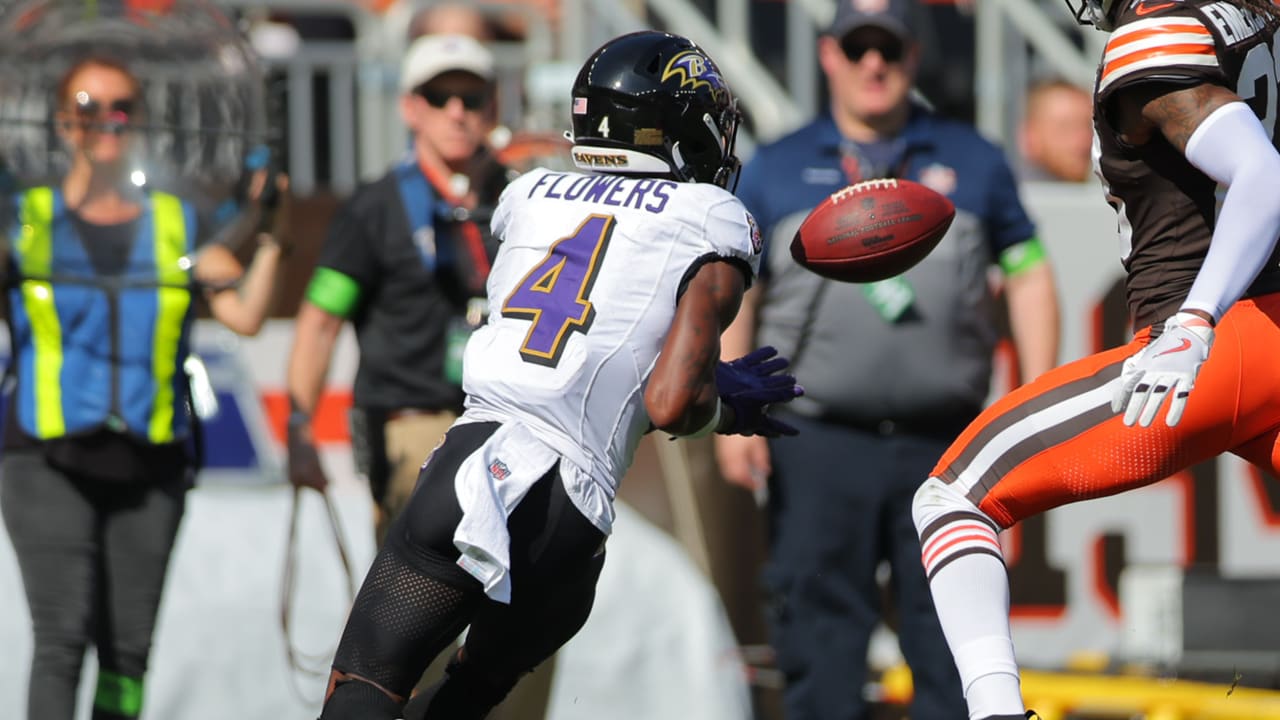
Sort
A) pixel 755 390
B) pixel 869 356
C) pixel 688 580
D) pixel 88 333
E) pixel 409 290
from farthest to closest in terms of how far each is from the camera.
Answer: pixel 688 580 < pixel 409 290 < pixel 869 356 < pixel 88 333 < pixel 755 390

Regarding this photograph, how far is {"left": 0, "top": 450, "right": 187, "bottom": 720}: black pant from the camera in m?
5.00

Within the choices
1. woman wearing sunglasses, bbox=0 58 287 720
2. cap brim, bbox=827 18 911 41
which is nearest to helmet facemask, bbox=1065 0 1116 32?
cap brim, bbox=827 18 911 41

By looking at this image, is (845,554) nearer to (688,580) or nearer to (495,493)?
(688,580)

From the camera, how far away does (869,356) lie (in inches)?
216

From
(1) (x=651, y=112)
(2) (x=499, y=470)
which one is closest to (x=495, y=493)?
(2) (x=499, y=470)

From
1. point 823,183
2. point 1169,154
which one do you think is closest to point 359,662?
point 1169,154

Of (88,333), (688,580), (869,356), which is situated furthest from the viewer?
(688,580)

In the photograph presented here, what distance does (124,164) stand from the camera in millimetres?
5359

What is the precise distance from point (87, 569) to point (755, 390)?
6.59 feet

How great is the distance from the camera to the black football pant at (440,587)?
12.2 ft

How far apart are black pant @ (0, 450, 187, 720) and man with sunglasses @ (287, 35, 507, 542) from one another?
19.0 inches

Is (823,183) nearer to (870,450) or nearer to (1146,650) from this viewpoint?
(870,450)

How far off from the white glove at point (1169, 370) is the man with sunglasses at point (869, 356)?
196 centimetres

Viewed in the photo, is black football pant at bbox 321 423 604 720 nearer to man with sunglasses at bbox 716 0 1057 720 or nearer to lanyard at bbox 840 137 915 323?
man with sunglasses at bbox 716 0 1057 720
